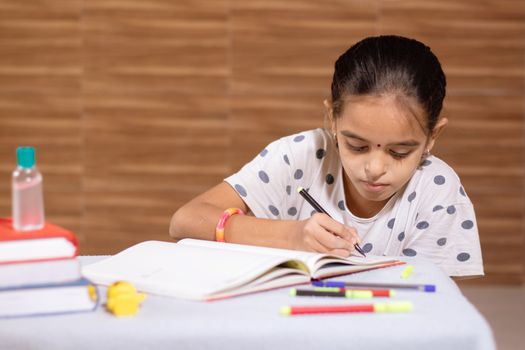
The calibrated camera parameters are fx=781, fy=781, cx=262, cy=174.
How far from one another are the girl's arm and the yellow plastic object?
410mm

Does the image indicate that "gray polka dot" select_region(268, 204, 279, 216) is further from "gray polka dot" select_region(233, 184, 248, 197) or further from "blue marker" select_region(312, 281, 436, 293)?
"blue marker" select_region(312, 281, 436, 293)

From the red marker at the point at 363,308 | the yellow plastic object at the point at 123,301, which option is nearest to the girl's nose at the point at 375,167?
the red marker at the point at 363,308

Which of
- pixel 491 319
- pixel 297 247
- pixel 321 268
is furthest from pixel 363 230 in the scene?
pixel 491 319

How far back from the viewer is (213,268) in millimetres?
1070

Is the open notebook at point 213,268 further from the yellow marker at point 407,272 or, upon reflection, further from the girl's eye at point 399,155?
the girl's eye at point 399,155

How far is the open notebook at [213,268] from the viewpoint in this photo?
100 centimetres

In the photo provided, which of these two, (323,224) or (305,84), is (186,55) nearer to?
(305,84)

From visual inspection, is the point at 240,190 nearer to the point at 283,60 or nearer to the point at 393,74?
the point at 393,74

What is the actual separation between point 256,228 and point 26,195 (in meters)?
0.50

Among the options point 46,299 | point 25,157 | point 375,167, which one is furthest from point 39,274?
point 375,167

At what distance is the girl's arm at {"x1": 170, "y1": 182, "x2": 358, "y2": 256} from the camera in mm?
1254

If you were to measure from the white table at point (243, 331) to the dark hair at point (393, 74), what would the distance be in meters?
0.59

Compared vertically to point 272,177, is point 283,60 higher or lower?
higher

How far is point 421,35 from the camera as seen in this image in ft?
11.9
